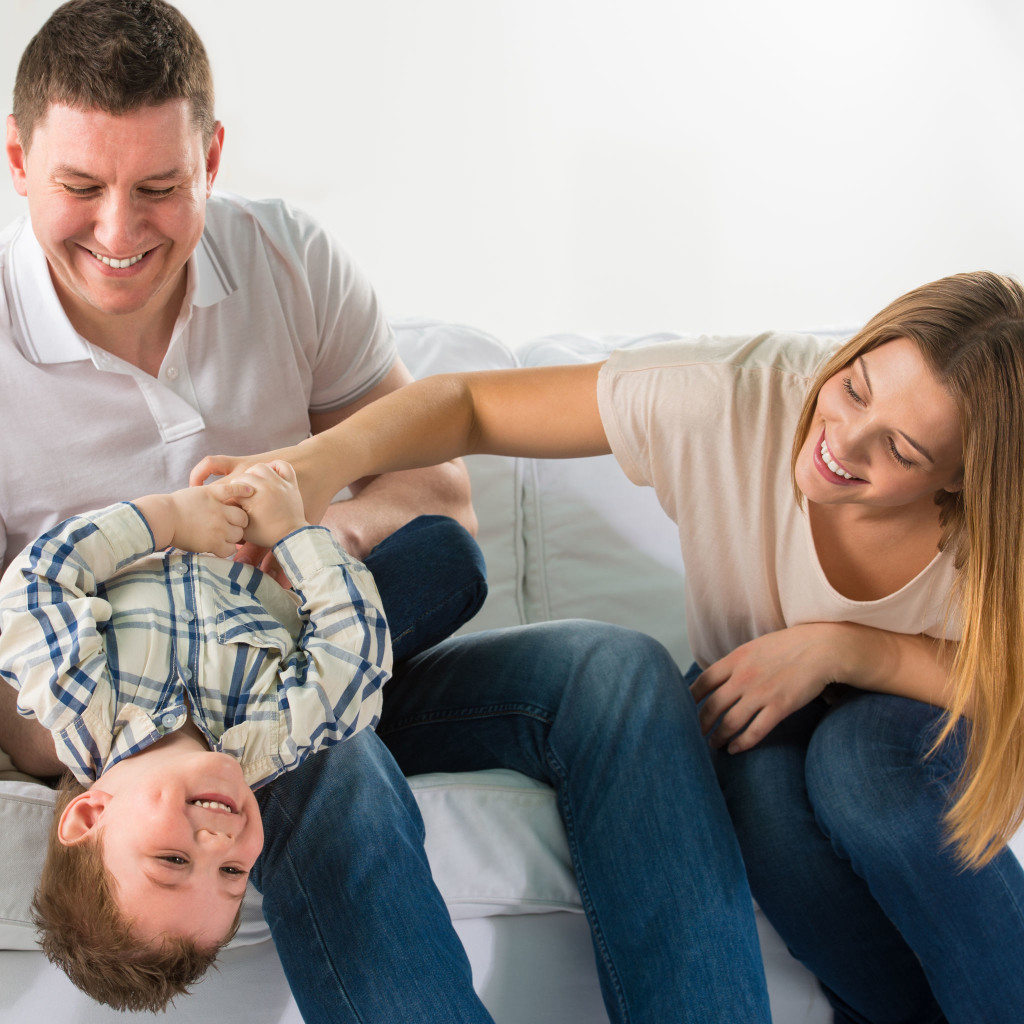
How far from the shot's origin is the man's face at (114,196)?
1135 millimetres

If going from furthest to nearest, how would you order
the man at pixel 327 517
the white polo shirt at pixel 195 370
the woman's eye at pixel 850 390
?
the white polo shirt at pixel 195 370 → the woman's eye at pixel 850 390 → the man at pixel 327 517

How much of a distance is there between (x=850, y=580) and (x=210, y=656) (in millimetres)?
838

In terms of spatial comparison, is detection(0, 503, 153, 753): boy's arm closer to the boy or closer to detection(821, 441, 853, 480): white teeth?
the boy

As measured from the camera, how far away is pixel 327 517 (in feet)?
4.71

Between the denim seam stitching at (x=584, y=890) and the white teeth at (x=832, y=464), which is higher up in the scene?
the white teeth at (x=832, y=464)

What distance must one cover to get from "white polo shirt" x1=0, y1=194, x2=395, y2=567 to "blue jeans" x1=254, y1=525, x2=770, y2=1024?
0.33 metres

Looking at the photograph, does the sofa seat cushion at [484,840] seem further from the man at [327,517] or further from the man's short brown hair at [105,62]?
the man's short brown hair at [105,62]

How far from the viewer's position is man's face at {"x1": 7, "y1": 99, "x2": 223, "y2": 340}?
3.72 feet

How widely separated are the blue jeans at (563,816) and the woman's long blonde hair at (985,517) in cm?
30

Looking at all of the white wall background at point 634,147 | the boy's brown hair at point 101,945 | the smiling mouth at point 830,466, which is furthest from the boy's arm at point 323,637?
the white wall background at point 634,147

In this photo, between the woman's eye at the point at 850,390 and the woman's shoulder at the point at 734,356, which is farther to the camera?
the woman's shoulder at the point at 734,356

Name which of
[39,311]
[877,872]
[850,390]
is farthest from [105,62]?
[877,872]

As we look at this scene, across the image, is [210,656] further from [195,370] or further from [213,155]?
[213,155]

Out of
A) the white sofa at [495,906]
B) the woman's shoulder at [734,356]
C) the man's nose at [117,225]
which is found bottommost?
the white sofa at [495,906]
